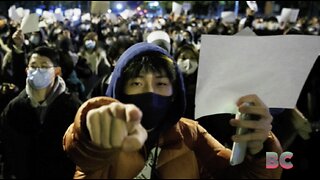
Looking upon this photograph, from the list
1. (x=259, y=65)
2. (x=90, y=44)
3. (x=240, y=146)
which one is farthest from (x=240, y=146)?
(x=90, y=44)

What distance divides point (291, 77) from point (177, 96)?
46 centimetres

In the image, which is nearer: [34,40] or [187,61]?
[187,61]

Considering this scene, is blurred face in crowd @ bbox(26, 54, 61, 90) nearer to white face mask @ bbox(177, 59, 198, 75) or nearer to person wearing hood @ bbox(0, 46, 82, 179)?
person wearing hood @ bbox(0, 46, 82, 179)

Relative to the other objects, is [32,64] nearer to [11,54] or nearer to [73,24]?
[11,54]

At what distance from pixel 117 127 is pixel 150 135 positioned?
378 millimetres

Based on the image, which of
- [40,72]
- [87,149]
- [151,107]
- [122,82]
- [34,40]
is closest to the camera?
[87,149]

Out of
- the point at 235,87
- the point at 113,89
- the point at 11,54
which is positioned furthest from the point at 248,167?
the point at 11,54

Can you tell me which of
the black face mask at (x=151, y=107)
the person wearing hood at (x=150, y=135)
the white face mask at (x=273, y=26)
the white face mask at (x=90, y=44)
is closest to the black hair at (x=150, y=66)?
the person wearing hood at (x=150, y=135)

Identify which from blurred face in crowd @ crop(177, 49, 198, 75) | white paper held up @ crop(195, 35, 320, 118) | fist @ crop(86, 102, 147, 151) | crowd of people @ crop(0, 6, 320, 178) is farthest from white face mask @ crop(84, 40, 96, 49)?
fist @ crop(86, 102, 147, 151)

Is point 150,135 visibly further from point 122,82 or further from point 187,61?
point 187,61

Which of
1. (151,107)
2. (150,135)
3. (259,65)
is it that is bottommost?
(150,135)

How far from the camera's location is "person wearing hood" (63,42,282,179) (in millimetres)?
1004

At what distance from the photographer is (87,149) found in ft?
3.79

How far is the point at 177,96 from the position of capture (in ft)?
4.91
